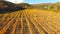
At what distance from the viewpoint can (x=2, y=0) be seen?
4039 mm

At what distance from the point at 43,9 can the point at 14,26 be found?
0.76 meters

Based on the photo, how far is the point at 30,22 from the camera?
4066mm

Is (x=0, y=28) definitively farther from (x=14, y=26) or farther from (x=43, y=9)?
(x=43, y=9)

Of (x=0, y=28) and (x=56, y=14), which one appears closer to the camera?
(x=0, y=28)

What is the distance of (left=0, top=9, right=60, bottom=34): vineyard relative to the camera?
389 cm

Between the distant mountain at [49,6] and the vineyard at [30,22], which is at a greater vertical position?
the distant mountain at [49,6]

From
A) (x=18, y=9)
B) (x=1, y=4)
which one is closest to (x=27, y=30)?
(x=18, y=9)

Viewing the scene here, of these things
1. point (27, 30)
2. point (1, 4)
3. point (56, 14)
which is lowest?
point (27, 30)

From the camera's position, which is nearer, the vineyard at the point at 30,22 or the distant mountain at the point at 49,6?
the vineyard at the point at 30,22

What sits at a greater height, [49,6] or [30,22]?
[49,6]

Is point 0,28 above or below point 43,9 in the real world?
below

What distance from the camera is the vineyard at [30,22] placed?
12.8 feet

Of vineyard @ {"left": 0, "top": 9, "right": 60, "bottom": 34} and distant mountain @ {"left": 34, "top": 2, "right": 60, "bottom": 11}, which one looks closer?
vineyard @ {"left": 0, "top": 9, "right": 60, "bottom": 34}

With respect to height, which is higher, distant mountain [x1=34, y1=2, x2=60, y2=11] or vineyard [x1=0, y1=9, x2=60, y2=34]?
distant mountain [x1=34, y1=2, x2=60, y2=11]
